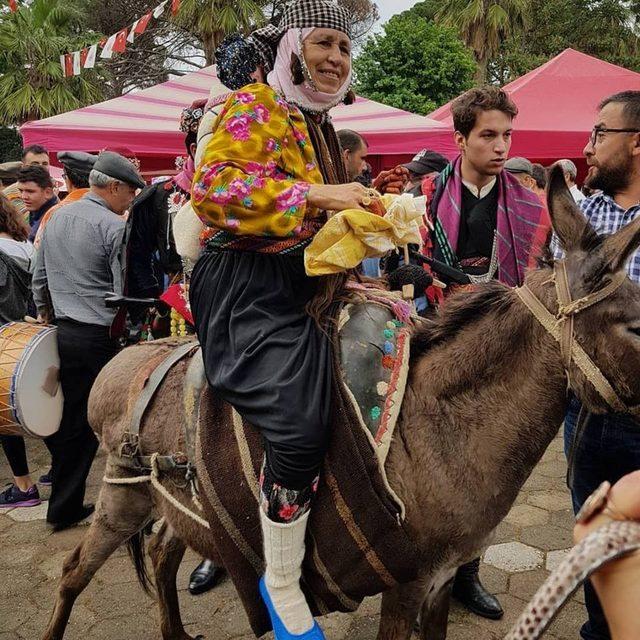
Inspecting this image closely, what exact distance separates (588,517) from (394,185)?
1899 mm

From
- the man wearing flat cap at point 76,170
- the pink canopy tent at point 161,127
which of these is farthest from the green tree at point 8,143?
the man wearing flat cap at point 76,170

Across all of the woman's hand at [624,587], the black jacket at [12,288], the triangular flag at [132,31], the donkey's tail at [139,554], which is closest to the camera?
the woman's hand at [624,587]

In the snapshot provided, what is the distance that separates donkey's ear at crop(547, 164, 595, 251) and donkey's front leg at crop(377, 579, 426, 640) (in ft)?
3.99

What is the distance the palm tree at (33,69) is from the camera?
1928 centimetres

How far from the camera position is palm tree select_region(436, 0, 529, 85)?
79.1ft

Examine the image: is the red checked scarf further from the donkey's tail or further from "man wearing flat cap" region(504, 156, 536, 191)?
"man wearing flat cap" region(504, 156, 536, 191)

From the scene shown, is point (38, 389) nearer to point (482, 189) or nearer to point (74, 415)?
point (74, 415)

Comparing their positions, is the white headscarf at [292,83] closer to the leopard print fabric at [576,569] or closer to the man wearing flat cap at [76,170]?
the leopard print fabric at [576,569]

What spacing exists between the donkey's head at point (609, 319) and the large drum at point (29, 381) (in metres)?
3.37

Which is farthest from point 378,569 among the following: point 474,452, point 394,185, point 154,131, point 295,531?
point 154,131

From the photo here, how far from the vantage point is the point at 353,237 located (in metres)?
1.87

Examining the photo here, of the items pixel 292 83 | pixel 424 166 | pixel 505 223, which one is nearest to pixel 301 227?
pixel 292 83

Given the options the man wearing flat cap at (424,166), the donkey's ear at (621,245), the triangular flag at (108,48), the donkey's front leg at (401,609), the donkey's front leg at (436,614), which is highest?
the triangular flag at (108,48)

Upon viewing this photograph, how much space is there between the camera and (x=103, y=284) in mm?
4316
